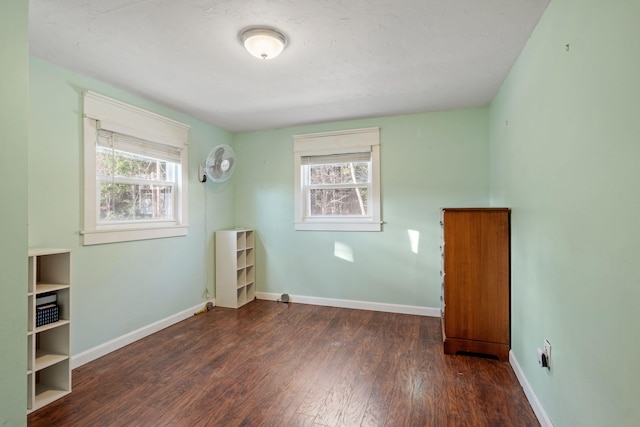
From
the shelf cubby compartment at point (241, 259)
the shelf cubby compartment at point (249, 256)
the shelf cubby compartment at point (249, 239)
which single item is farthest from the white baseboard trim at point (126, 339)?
the shelf cubby compartment at point (249, 239)

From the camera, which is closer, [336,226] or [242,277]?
[336,226]

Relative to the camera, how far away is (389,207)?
141 inches

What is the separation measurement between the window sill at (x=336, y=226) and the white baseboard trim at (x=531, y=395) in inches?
70.9

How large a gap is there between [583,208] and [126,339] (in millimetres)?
3419

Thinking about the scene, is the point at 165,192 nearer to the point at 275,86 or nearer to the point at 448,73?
the point at 275,86

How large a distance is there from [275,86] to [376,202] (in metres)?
1.75

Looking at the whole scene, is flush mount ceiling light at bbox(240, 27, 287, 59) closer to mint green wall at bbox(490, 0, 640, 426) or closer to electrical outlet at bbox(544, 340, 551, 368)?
mint green wall at bbox(490, 0, 640, 426)

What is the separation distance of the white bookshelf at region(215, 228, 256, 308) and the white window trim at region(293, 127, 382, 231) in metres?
0.78

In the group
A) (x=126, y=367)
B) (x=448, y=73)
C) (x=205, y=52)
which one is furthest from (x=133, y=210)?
(x=448, y=73)

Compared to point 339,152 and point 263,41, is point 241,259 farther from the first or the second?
point 263,41

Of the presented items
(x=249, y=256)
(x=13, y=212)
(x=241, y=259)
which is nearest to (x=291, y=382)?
(x=13, y=212)

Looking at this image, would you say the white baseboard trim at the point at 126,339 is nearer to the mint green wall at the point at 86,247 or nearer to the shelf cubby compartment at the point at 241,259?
the mint green wall at the point at 86,247

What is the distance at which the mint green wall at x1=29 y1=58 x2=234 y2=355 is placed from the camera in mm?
2154

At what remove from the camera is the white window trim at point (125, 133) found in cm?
245
